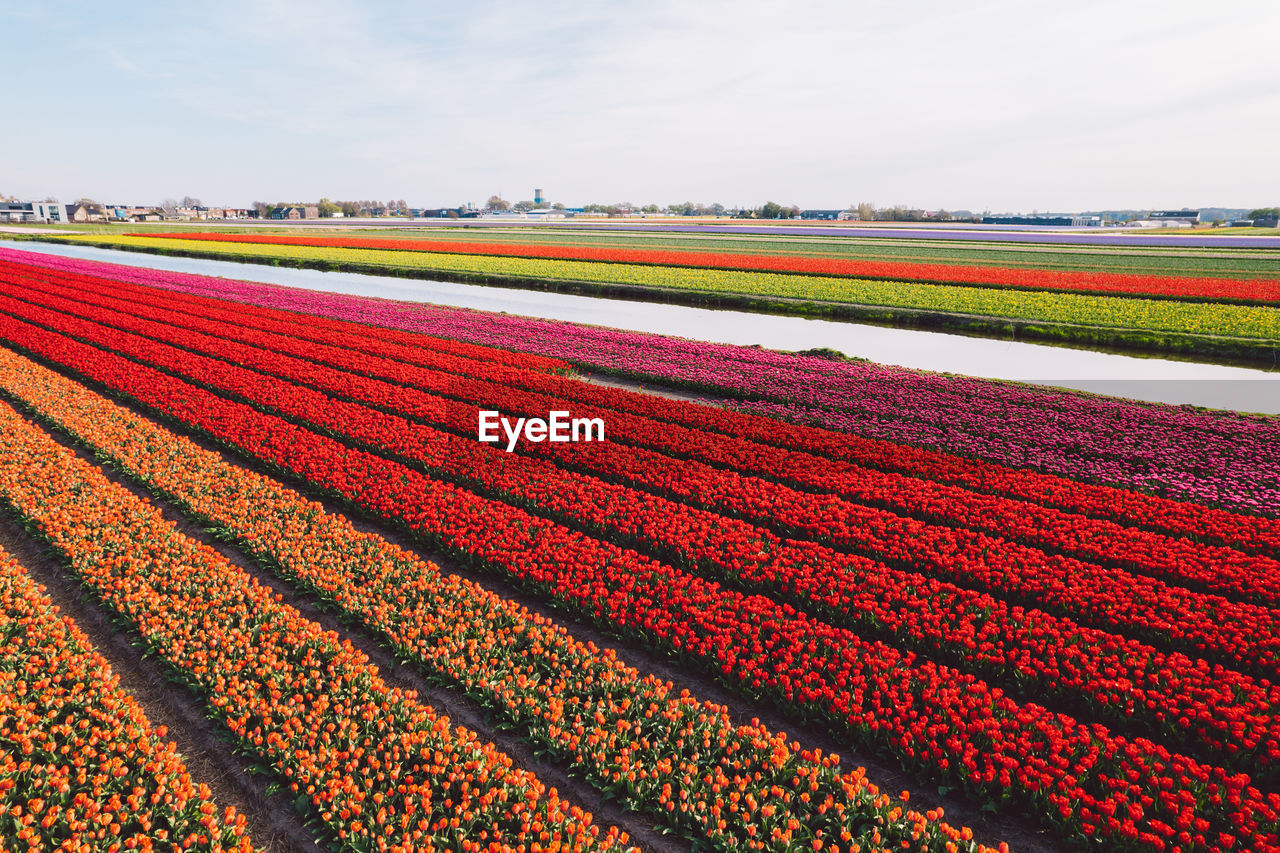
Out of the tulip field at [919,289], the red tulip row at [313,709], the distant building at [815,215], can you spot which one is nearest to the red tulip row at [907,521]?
the red tulip row at [313,709]

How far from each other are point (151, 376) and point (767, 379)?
15.9m

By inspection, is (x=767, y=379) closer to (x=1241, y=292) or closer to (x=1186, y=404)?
(x=1186, y=404)

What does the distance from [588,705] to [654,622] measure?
5.24 ft

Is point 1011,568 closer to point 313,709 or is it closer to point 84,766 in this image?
point 313,709

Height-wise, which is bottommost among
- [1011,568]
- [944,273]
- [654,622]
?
[654,622]

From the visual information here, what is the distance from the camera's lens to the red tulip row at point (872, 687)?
207 inches

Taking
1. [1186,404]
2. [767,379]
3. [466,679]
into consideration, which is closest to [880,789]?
[466,679]

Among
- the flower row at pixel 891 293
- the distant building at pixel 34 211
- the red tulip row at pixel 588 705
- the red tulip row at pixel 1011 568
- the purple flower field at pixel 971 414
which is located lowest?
the red tulip row at pixel 588 705

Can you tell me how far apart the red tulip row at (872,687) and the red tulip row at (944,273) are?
37.3 m

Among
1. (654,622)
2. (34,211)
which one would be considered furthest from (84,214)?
(654,622)

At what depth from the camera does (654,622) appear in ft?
25.7

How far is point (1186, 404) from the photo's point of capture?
653 inches

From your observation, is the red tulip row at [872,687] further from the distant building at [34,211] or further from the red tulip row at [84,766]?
the distant building at [34,211]

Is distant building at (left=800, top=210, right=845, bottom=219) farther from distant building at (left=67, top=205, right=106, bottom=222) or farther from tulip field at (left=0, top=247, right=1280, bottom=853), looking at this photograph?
tulip field at (left=0, top=247, right=1280, bottom=853)
